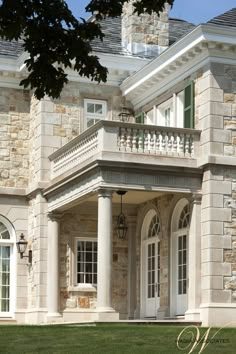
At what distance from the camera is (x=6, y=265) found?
2709 cm

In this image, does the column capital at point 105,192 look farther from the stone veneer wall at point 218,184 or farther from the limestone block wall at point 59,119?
the limestone block wall at point 59,119

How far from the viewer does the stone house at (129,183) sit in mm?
21516

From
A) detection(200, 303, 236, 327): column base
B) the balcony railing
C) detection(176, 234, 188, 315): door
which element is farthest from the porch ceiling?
detection(200, 303, 236, 327): column base

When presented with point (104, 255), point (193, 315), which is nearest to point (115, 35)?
point (104, 255)

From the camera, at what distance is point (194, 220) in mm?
21719

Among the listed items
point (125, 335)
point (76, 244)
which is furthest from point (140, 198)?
point (125, 335)

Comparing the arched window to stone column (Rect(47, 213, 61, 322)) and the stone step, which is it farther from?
stone column (Rect(47, 213, 61, 322))

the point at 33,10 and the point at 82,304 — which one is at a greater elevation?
the point at 33,10

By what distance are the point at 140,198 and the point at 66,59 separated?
1503 cm

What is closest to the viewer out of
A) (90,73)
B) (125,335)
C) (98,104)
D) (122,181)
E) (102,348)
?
(90,73)

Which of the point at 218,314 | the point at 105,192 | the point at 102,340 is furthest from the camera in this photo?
the point at 105,192

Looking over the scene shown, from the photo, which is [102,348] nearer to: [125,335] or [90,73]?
[125,335]

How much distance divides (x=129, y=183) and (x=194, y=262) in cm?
229

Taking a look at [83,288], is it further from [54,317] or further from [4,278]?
[4,278]
